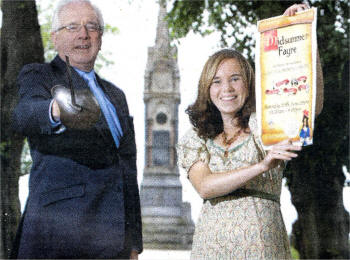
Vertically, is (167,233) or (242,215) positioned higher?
(242,215)

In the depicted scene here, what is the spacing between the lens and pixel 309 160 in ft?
14.8

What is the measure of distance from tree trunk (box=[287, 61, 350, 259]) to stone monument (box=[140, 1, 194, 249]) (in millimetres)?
1230

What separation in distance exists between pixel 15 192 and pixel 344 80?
2.54m

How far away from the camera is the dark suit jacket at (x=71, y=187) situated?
277cm

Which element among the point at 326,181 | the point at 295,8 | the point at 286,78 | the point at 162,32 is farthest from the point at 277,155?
the point at 326,181

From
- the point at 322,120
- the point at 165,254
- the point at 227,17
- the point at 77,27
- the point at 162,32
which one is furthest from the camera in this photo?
the point at 322,120

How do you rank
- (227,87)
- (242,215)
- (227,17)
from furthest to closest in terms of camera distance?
(227,17) → (227,87) → (242,215)

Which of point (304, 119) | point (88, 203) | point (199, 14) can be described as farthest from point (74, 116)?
point (199, 14)

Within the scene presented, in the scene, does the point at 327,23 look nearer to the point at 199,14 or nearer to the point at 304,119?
the point at 199,14

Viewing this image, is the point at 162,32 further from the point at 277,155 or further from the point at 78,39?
the point at 277,155

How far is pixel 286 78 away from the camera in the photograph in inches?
92.4

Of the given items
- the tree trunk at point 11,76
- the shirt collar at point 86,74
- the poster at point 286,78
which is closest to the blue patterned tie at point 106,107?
the shirt collar at point 86,74

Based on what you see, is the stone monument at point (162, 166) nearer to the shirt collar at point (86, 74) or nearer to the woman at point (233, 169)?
the shirt collar at point (86, 74)

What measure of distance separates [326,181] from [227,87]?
220 centimetres
